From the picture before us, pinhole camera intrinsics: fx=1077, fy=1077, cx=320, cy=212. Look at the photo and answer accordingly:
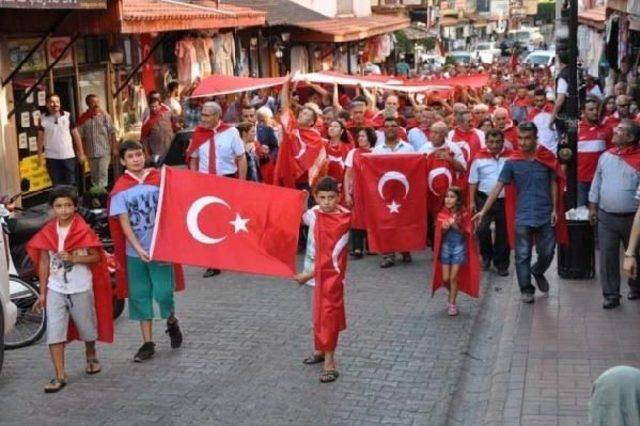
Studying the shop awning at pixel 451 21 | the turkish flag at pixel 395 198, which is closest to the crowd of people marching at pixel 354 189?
the turkish flag at pixel 395 198

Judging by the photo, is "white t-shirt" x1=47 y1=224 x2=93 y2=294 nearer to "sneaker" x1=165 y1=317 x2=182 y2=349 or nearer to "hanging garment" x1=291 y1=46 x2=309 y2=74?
"sneaker" x1=165 y1=317 x2=182 y2=349

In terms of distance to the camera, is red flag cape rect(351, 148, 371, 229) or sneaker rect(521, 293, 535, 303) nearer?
sneaker rect(521, 293, 535, 303)

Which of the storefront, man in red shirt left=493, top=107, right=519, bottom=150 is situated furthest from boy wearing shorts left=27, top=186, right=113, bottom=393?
the storefront

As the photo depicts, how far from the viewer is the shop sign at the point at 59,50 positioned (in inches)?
639

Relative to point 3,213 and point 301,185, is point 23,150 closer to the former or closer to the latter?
point 301,185

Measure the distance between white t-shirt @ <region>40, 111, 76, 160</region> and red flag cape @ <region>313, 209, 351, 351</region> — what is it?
8393mm

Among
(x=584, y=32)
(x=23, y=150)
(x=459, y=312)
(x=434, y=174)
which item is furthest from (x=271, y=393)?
(x=584, y=32)

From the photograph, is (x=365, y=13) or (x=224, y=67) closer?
(x=224, y=67)

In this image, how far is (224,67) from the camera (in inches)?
925

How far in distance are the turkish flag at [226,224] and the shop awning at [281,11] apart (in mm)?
17686

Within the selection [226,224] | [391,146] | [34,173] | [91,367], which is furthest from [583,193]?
[34,173]

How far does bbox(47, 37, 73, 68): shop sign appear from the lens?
16.2 m

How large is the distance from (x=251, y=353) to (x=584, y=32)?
26.2 meters

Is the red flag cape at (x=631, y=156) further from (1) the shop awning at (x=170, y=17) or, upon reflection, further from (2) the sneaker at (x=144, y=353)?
(1) the shop awning at (x=170, y=17)
